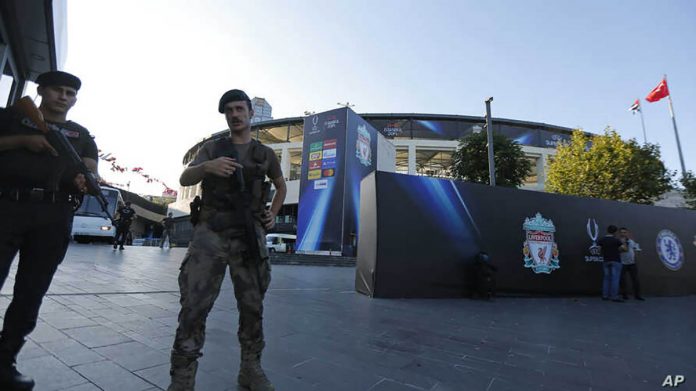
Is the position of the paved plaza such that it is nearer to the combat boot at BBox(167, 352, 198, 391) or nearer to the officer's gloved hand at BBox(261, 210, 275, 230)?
the combat boot at BBox(167, 352, 198, 391)

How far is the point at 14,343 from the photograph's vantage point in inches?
67.0

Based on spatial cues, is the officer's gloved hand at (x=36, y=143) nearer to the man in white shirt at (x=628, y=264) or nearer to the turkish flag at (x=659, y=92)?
the man in white shirt at (x=628, y=264)

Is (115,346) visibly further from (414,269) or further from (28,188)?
(414,269)

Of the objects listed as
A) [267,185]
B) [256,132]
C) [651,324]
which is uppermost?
[256,132]

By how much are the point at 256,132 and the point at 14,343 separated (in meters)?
40.1

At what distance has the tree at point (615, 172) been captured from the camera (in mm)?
17766

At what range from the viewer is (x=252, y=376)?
182cm

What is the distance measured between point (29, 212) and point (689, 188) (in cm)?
2711

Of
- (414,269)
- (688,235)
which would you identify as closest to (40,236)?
(414,269)

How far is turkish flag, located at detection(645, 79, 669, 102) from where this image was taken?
24219 millimetres

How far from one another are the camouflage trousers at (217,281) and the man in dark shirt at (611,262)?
8.22 m

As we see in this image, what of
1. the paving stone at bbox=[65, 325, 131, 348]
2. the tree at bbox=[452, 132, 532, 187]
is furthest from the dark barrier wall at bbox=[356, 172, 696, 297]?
the tree at bbox=[452, 132, 532, 187]

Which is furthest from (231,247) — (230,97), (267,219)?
(230,97)

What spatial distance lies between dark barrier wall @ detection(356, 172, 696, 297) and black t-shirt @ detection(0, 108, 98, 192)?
4711 mm
